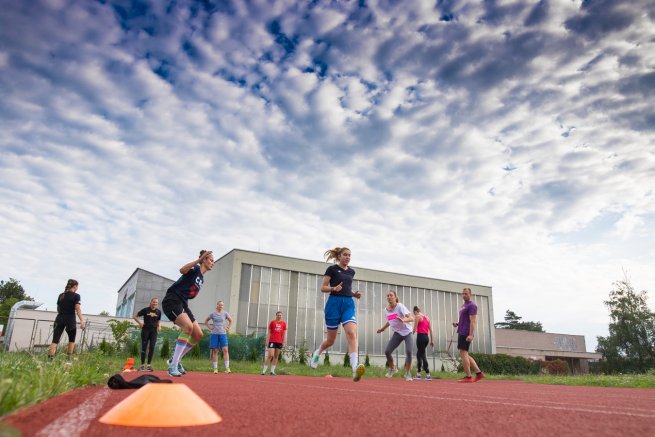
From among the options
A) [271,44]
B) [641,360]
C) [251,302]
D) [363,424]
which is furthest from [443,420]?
[641,360]

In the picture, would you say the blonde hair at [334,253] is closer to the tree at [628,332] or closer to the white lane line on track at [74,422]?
the white lane line on track at [74,422]

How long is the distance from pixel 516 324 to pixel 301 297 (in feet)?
302

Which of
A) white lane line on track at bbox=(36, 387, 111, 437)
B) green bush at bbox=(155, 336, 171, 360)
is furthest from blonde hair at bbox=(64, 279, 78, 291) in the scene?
green bush at bbox=(155, 336, 171, 360)

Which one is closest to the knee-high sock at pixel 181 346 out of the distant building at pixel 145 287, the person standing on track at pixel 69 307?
the person standing on track at pixel 69 307

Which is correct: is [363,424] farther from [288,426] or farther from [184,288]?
[184,288]

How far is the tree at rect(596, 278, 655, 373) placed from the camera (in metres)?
47.3

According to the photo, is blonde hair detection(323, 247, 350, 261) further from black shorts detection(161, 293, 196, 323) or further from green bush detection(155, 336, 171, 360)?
green bush detection(155, 336, 171, 360)

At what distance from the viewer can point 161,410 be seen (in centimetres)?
195

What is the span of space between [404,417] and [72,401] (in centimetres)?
214

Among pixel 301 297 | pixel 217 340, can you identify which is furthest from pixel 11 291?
pixel 217 340

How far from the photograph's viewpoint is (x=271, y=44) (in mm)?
12602

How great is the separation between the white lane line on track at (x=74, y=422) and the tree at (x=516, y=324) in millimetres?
111074

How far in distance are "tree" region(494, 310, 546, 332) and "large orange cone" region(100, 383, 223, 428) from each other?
111400 mm

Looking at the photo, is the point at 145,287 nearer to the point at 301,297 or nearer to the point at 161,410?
the point at 301,297
